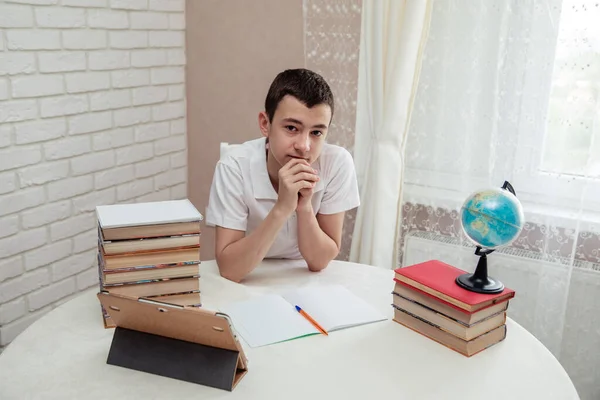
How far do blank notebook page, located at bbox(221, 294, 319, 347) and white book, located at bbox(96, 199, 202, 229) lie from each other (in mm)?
253

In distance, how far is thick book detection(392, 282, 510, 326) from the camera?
49.2 inches

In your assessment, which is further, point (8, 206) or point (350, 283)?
point (8, 206)

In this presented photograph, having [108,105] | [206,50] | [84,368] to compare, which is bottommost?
[84,368]

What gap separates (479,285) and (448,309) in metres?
0.09

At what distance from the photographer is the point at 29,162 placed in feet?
7.07

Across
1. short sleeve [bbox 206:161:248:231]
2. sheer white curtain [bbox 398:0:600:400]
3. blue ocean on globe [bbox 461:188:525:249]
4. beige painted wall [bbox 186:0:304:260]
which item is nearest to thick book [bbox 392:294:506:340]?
blue ocean on globe [bbox 461:188:525:249]

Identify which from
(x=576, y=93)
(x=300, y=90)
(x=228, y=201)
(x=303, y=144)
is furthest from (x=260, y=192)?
(x=576, y=93)

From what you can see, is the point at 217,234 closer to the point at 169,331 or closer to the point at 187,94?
the point at 169,331

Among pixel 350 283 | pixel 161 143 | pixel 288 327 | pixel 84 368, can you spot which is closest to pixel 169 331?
pixel 84 368

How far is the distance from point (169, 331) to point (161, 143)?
175 centimetres

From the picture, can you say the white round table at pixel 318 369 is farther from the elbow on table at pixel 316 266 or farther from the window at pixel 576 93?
the window at pixel 576 93

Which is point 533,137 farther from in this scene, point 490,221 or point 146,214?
point 146,214

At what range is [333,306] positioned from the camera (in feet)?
4.72

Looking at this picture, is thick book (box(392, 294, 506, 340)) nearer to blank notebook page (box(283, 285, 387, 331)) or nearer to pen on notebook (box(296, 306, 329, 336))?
blank notebook page (box(283, 285, 387, 331))
